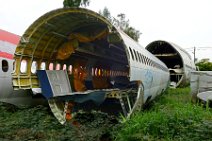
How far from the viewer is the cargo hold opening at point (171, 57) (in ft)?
104

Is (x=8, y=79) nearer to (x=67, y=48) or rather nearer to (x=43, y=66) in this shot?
(x=43, y=66)

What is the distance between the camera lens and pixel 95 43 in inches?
576

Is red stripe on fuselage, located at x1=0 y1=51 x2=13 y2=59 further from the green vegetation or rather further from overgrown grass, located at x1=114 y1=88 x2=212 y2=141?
overgrown grass, located at x1=114 y1=88 x2=212 y2=141

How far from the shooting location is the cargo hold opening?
3164 cm

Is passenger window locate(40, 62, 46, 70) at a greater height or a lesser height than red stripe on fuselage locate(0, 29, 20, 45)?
lesser

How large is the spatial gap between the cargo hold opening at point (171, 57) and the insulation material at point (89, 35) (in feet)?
59.5

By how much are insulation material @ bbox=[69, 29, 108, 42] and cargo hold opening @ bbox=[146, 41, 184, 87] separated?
18.1 metres

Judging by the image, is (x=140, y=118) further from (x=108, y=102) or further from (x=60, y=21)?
(x=60, y=21)

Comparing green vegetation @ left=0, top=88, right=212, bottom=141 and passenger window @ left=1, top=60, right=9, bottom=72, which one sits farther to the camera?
passenger window @ left=1, top=60, right=9, bottom=72

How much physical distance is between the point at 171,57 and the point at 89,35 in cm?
2161

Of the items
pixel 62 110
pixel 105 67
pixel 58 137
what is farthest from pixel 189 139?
pixel 105 67

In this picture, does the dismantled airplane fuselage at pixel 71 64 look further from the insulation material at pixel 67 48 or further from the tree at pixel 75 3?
the tree at pixel 75 3

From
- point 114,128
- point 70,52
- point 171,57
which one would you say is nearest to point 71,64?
point 70,52

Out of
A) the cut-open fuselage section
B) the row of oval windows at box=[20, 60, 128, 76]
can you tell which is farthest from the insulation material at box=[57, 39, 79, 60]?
the row of oval windows at box=[20, 60, 128, 76]
